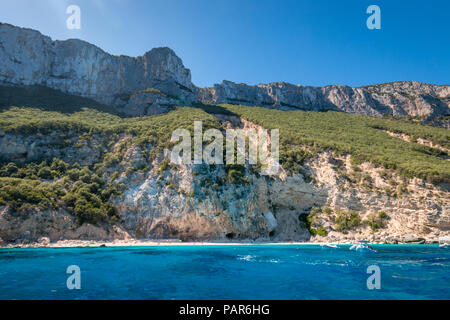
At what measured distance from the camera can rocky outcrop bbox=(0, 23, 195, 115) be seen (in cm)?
5800

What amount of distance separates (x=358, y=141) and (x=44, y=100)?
62587 mm

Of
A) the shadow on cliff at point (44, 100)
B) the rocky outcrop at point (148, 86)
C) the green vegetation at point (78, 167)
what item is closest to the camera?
the green vegetation at point (78, 167)

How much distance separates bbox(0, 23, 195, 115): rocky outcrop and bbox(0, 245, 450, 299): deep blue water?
48830mm

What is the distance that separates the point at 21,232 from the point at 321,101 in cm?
8584

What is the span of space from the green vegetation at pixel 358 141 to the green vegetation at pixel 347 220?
29.7 ft

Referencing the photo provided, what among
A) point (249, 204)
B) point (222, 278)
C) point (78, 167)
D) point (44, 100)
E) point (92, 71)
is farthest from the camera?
point (92, 71)

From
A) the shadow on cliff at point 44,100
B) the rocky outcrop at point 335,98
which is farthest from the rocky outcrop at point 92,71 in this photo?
the rocky outcrop at point 335,98

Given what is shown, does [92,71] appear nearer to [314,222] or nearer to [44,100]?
[44,100]

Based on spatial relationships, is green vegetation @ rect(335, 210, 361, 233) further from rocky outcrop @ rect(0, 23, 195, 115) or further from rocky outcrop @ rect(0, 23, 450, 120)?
rocky outcrop @ rect(0, 23, 195, 115)

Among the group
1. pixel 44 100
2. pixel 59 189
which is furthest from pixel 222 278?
pixel 44 100

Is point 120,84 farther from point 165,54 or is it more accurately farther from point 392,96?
point 392,96

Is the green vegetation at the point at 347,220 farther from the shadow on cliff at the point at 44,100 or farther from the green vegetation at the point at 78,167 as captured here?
the shadow on cliff at the point at 44,100

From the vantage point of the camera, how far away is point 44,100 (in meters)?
54.5

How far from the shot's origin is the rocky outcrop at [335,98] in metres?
83.5
